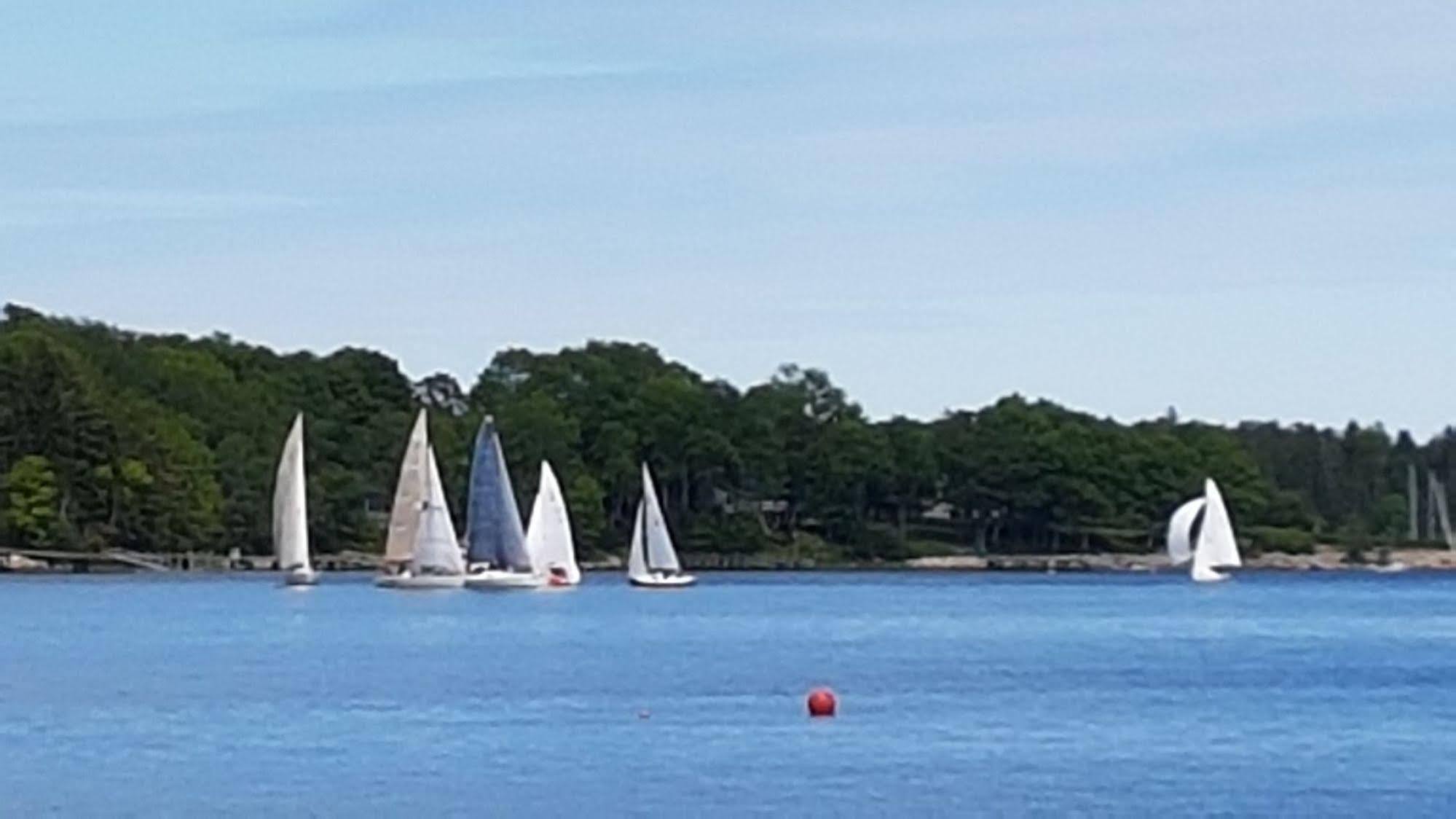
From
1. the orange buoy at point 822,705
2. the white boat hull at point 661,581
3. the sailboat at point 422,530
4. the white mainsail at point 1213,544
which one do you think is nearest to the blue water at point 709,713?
the orange buoy at point 822,705

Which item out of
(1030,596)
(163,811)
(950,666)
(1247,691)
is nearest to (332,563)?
(1030,596)

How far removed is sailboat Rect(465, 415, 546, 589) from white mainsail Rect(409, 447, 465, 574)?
680 millimetres

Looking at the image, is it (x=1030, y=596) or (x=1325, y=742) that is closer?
(x=1325, y=742)

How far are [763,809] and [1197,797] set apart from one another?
619 cm

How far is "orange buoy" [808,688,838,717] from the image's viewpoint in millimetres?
63500

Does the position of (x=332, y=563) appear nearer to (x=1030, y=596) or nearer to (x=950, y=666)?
(x=1030, y=596)

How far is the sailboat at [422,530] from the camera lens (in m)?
126

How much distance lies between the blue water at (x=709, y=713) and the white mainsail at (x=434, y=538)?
442 cm

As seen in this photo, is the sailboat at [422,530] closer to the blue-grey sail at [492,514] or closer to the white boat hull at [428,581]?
the white boat hull at [428,581]

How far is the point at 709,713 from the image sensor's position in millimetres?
65000

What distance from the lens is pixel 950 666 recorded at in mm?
83312

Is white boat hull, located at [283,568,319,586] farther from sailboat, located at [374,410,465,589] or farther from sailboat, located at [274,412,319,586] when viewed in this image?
Answer: sailboat, located at [374,410,465,589]

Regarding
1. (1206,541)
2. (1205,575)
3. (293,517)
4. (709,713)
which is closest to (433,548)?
(293,517)

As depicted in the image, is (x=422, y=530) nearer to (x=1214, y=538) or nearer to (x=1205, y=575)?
(x=1214, y=538)
